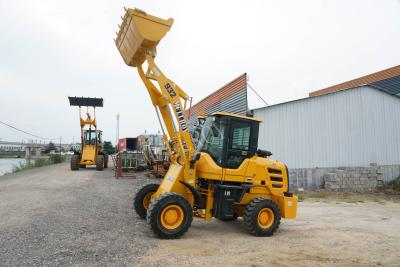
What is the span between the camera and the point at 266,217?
7.02 m

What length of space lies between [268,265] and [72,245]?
3.22 m

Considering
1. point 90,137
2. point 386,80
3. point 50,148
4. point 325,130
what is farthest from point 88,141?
point 50,148

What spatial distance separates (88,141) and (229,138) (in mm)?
17126

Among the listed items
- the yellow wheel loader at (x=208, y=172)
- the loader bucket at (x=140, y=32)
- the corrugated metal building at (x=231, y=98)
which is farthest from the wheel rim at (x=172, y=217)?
the corrugated metal building at (x=231, y=98)

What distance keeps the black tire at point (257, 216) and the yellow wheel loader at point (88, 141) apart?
1609cm

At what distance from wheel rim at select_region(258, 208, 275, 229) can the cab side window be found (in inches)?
43.0

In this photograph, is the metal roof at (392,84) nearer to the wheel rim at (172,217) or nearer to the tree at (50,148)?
the wheel rim at (172,217)

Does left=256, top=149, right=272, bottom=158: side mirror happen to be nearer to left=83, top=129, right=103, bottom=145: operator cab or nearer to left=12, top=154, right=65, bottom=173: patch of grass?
left=83, top=129, right=103, bottom=145: operator cab

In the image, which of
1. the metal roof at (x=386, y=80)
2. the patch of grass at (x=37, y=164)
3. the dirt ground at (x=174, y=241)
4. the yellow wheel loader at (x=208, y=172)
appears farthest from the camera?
the patch of grass at (x=37, y=164)

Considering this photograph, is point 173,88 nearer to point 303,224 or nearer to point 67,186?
point 303,224

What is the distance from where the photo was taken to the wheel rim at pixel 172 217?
244 inches

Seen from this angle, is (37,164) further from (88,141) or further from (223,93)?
(223,93)

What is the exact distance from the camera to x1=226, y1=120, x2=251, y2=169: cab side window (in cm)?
693

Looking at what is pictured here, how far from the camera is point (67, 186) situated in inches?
526
